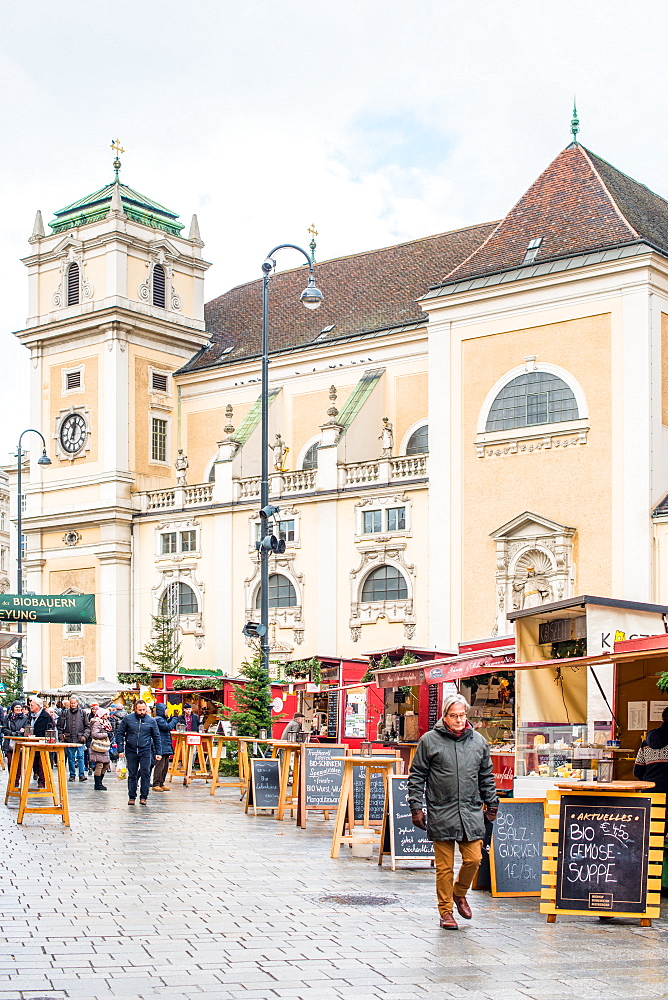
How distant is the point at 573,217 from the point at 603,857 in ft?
106

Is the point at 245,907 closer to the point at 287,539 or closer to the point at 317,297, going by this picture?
the point at 317,297

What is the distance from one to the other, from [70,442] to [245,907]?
44228 mm

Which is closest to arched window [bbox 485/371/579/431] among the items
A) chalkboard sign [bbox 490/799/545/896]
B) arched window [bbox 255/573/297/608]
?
arched window [bbox 255/573/297/608]

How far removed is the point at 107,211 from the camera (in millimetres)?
54188

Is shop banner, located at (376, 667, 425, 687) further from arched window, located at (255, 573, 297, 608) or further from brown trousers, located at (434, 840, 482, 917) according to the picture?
arched window, located at (255, 573, 297, 608)

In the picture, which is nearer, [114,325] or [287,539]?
[287,539]

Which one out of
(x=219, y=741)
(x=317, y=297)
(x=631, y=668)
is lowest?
(x=219, y=741)

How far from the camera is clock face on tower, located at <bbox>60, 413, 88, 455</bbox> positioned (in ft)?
177

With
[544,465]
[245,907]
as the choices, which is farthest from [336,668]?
[245,907]

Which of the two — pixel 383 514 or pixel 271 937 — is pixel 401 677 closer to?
pixel 271 937

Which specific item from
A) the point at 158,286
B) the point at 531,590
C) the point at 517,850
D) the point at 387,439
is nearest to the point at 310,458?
the point at 387,439

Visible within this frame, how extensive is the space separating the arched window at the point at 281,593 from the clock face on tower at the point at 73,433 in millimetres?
11176

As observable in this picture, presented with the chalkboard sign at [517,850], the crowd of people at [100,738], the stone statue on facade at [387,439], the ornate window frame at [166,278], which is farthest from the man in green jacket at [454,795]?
the ornate window frame at [166,278]

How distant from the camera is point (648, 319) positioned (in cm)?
3772
